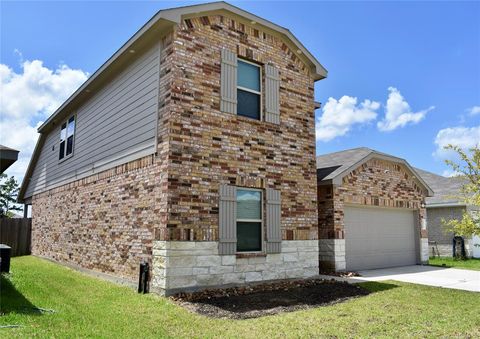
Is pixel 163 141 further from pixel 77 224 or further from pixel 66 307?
pixel 77 224

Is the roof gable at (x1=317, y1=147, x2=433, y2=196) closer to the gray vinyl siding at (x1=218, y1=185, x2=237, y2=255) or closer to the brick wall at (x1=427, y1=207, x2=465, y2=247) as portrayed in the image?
the brick wall at (x1=427, y1=207, x2=465, y2=247)

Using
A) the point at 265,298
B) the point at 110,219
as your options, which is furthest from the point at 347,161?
the point at 110,219

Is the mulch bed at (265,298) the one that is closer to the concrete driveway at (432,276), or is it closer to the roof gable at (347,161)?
the concrete driveway at (432,276)

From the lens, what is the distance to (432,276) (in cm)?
1205

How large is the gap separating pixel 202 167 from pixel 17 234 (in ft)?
49.3

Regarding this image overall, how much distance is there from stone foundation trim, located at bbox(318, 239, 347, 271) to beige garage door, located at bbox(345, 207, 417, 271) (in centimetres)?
70

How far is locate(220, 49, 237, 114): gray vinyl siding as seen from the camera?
9.74 metres

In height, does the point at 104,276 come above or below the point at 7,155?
below

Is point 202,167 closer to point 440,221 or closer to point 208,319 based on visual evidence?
point 208,319

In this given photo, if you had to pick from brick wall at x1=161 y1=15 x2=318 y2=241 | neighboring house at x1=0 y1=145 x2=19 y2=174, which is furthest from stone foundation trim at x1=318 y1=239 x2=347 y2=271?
neighboring house at x1=0 y1=145 x2=19 y2=174

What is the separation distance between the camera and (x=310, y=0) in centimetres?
1056

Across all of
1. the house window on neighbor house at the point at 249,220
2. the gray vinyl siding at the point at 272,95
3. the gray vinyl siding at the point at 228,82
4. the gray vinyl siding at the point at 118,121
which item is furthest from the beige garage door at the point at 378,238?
the gray vinyl siding at the point at 118,121

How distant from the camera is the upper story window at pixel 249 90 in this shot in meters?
10.3

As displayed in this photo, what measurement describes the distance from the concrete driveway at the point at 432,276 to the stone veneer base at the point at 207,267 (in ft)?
7.41
